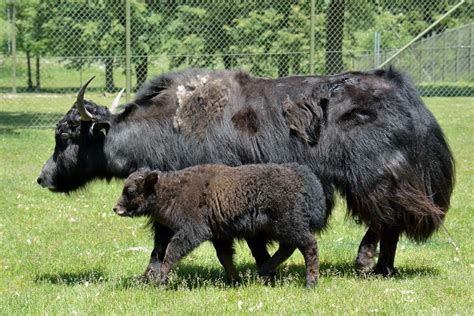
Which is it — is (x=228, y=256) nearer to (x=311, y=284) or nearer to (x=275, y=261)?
(x=275, y=261)

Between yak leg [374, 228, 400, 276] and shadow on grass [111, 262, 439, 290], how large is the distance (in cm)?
10

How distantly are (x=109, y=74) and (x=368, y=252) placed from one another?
563 inches

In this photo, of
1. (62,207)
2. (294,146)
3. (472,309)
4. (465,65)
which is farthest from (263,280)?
(465,65)

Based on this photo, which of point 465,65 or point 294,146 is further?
point 465,65

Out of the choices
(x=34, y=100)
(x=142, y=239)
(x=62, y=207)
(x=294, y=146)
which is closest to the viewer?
(x=294, y=146)

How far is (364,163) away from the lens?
275 inches

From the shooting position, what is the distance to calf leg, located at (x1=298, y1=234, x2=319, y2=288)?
6.55 meters

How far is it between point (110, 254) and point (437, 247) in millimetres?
3488

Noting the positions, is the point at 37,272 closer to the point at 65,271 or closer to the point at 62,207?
the point at 65,271

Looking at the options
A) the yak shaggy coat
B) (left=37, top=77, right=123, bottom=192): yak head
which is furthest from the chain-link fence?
the yak shaggy coat

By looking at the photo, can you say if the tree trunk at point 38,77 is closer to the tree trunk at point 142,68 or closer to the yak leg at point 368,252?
the tree trunk at point 142,68

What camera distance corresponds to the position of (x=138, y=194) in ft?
22.3

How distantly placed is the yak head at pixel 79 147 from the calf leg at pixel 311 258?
2.19 m

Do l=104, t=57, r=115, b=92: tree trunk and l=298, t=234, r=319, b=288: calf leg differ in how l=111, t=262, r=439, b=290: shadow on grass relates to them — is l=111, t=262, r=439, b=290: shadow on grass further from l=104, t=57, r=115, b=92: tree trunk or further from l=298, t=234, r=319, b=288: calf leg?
l=104, t=57, r=115, b=92: tree trunk
